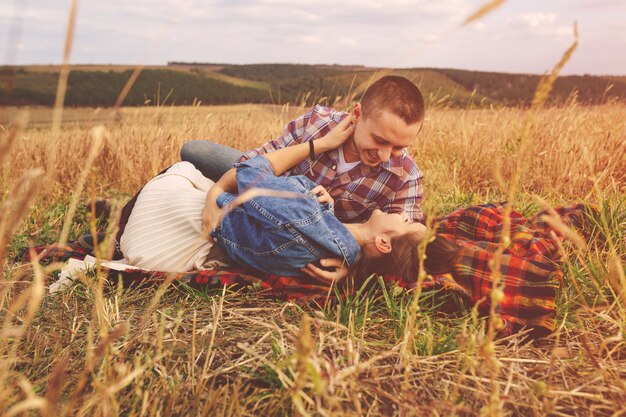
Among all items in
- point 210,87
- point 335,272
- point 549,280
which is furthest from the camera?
point 210,87

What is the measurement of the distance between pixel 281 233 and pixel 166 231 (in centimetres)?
82

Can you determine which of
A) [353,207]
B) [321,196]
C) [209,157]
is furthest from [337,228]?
[209,157]

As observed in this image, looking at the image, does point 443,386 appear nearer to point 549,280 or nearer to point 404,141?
point 549,280

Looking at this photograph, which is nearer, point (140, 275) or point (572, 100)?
point (140, 275)

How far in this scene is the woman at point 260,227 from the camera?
246cm

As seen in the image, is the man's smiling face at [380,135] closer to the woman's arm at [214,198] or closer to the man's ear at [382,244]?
the man's ear at [382,244]

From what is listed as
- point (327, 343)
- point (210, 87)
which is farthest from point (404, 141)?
point (210, 87)

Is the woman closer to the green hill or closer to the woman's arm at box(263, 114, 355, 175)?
the woman's arm at box(263, 114, 355, 175)

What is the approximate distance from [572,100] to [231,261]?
4983 millimetres

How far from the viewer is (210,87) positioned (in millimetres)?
28828

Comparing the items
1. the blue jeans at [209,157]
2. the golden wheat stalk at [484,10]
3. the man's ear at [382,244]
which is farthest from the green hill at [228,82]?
the golden wheat stalk at [484,10]

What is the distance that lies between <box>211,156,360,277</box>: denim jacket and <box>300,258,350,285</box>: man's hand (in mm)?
28

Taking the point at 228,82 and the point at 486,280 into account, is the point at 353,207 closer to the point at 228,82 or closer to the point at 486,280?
the point at 486,280

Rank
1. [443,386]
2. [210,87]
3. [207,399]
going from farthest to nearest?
[210,87]
[443,386]
[207,399]
